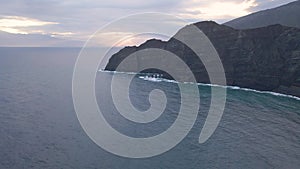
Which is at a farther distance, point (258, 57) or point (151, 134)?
point (258, 57)

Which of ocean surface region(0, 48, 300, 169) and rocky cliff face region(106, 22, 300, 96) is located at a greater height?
rocky cliff face region(106, 22, 300, 96)

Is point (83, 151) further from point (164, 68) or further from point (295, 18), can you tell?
point (295, 18)

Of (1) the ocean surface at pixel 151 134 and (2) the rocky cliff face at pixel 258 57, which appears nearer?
(1) the ocean surface at pixel 151 134

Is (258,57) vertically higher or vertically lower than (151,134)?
higher

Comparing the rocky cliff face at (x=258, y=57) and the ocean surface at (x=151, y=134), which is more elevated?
the rocky cliff face at (x=258, y=57)

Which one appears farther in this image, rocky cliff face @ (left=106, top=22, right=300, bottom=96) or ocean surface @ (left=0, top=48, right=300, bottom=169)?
rocky cliff face @ (left=106, top=22, right=300, bottom=96)
